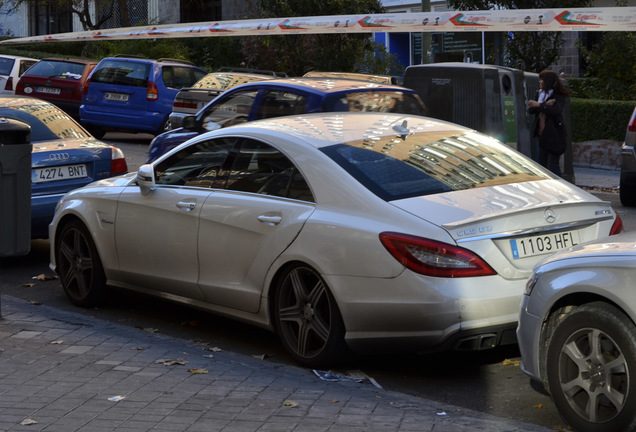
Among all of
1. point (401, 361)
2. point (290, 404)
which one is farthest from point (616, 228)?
point (290, 404)

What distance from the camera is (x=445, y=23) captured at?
754 inches

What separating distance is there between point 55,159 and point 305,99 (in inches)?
93.3

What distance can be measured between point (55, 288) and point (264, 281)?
10.6 ft

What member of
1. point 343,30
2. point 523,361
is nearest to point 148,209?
point 523,361

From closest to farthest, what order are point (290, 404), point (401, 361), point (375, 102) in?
point (290, 404)
point (401, 361)
point (375, 102)

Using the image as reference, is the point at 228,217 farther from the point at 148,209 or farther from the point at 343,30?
the point at 343,30

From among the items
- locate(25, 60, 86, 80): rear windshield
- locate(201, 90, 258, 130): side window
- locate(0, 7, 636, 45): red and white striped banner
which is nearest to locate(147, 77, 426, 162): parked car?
locate(201, 90, 258, 130): side window

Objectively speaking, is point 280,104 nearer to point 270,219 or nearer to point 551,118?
point 270,219

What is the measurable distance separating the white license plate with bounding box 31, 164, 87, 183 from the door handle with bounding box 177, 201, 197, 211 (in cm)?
318

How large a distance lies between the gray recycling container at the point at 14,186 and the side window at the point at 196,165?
35.0 inches

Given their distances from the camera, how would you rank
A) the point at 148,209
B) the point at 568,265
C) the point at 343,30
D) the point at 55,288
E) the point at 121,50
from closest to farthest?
the point at 568,265, the point at 148,209, the point at 55,288, the point at 343,30, the point at 121,50

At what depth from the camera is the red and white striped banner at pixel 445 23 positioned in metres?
16.5

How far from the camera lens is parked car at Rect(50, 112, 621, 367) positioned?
225 inches

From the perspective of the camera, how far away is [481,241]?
5719mm
